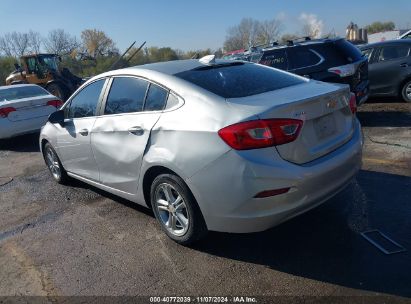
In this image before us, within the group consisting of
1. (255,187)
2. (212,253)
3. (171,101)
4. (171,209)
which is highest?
(171,101)

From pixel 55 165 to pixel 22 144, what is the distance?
177 inches

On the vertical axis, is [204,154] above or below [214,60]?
below

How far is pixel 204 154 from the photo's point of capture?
319 centimetres

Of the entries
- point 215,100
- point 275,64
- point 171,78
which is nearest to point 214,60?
point 171,78

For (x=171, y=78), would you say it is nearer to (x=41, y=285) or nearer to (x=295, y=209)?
(x=295, y=209)

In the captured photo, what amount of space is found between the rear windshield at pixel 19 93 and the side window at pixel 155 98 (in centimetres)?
692

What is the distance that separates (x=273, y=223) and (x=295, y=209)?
0.65ft

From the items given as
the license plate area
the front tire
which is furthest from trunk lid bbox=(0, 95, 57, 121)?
the license plate area

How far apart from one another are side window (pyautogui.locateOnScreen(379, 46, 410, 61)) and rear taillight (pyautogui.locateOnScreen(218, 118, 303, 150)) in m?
7.81

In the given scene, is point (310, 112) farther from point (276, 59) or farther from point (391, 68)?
point (391, 68)

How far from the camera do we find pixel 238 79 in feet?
12.6

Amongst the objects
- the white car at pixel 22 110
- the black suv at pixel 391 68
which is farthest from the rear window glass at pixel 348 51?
the white car at pixel 22 110

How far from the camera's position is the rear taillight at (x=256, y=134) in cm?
301

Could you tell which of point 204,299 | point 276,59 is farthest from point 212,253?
point 276,59
